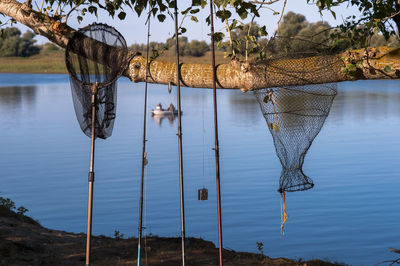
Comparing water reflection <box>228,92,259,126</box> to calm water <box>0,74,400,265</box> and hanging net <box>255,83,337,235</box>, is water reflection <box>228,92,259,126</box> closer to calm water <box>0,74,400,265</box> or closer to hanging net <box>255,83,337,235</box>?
calm water <box>0,74,400,265</box>

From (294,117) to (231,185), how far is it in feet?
25.2

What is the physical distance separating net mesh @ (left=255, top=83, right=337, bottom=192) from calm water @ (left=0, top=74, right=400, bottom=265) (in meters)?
3.59

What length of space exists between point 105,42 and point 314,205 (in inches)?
276

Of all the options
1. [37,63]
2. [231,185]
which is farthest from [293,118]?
[37,63]

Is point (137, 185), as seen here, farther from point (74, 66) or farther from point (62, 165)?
point (74, 66)

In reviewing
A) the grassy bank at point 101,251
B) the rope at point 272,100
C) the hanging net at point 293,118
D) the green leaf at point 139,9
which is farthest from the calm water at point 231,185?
the green leaf at point 139,9

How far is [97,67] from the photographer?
18.6 feet

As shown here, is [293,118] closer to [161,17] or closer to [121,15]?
[161,17]

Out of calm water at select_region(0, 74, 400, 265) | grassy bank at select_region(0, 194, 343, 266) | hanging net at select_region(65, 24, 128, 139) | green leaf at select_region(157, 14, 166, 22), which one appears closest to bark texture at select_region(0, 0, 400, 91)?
hanging net at select_region(65, 24, 128, 139)

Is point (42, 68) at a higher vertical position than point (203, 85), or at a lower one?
higher

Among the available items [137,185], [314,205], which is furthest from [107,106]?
[137,185]

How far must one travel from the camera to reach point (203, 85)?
5.58 metres

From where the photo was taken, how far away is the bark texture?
16.4 feet

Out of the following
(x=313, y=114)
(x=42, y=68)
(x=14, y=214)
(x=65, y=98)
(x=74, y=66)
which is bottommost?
(x=14, y=214)
